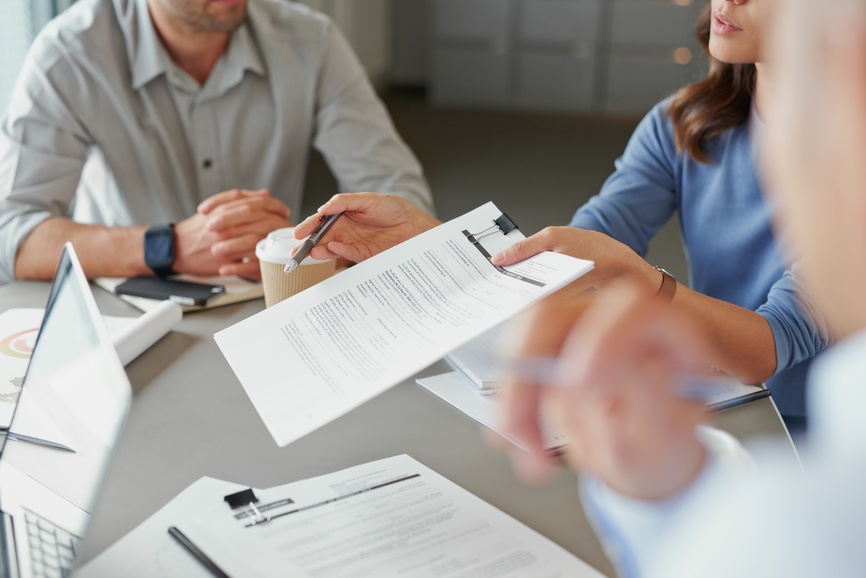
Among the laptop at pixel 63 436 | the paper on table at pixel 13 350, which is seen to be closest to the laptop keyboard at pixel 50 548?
the laptop at pixel 63 436

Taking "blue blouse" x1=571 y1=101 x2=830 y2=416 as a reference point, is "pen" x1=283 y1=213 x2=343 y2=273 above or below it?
above

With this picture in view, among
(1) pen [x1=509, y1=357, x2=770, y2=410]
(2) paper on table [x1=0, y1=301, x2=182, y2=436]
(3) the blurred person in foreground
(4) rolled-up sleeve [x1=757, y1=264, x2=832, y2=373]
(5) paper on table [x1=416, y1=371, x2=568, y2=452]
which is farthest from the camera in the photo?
(4) rolled-up sleeve [x1=757, y1=264, x2=832, y2=373]

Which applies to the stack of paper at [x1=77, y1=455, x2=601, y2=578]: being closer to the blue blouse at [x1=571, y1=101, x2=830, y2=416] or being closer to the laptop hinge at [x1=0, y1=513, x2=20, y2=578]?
the laptop hinge at [x1=0, y1=513, x2=20, y2=578]

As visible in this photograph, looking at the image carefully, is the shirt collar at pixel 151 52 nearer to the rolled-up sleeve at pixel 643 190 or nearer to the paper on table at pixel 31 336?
the paper on table at pixel 31 336

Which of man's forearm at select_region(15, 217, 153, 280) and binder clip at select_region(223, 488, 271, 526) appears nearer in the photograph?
binder clip at select_region(223, 488, 271, 526)

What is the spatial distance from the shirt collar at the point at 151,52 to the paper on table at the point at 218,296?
0.55m

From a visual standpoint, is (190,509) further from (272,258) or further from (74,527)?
(272,258)

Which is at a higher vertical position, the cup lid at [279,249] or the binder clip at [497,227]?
the binder clip at [497,227]

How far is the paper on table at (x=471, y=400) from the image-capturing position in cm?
98

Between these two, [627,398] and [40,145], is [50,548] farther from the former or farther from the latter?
[40,145]

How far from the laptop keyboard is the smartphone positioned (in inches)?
25.3

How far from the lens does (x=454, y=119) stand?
6059 millimetres

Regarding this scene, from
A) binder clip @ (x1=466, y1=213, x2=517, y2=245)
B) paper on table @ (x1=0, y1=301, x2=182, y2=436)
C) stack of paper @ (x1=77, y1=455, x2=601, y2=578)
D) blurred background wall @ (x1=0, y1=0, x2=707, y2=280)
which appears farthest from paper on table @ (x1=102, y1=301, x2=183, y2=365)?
blurred background wall @ (x1=0, y1=0, x2=707, y2=280)

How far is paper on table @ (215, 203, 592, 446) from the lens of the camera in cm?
81
